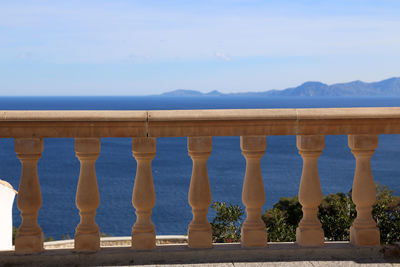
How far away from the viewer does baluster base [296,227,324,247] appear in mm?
4324

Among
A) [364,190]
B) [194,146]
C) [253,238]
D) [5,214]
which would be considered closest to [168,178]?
[5,214]

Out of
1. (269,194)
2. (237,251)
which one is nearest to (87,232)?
(237,251)

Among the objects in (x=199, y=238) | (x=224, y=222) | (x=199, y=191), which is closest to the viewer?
(x=199, y=191)

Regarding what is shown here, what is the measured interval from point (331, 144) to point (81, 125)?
402ft

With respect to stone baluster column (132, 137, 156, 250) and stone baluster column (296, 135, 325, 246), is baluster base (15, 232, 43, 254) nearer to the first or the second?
stone baluster column (132, 137, 156, 250)

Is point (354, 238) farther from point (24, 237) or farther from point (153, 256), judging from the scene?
point (24, 237)

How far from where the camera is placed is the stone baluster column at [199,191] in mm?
4109

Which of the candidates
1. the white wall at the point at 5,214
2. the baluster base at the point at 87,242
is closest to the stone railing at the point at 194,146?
the baluster base at the point at 87,242

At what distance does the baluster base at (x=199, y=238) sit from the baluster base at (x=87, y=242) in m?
0.82

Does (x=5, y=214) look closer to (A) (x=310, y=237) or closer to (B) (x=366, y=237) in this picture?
(A) (x=310, y=237)

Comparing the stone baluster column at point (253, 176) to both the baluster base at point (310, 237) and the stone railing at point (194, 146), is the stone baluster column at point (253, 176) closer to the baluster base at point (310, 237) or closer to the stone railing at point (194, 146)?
the stone railing at point (194, 146)

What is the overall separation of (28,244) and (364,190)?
117 inches

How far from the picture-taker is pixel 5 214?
10.2 meters

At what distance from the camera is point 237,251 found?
4262mm
